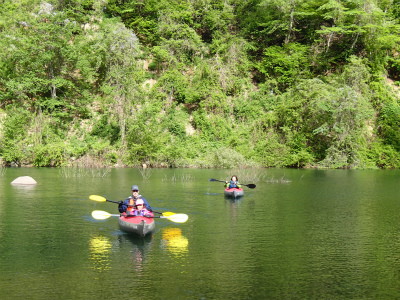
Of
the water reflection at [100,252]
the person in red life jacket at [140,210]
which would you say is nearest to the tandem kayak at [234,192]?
the person in red life jacket at [140,210]

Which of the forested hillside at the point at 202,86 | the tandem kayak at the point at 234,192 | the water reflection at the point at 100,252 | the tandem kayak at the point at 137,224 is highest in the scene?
the forested hillside at the point at 202,86

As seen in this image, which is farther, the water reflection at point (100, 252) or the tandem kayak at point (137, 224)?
Answer: the tandem kayak at point (137, 224)

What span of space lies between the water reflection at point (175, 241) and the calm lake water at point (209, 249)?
3 centimetres

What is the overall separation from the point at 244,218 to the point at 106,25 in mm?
40822

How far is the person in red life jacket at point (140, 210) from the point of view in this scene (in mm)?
15426

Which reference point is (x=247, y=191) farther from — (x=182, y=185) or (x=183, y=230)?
(x=183, y=230)

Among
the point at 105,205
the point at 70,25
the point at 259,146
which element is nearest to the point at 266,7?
the point at 259,146

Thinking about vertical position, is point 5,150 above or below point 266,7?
below

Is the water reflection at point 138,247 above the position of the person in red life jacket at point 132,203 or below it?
below

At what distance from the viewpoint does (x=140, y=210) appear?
15.5m

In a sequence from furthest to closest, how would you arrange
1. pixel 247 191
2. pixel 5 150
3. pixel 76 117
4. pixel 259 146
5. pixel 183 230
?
pixel 76 117 < pixel 259 146 < pixel 5 150 < pixel 247 191 < pixel 183 230

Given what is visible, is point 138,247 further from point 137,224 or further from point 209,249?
point 209,249

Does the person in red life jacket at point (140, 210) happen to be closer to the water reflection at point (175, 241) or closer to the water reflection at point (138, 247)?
the water reflection at point (138, 247)

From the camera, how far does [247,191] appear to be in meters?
27.4
